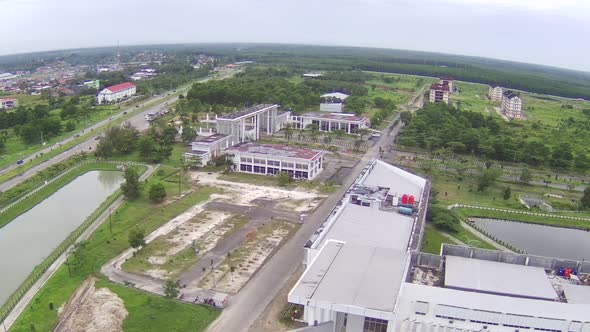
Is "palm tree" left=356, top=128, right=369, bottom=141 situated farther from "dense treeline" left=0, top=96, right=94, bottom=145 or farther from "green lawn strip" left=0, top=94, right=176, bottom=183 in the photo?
"dense treeline" left=0, top=96, right=94, bottom=145

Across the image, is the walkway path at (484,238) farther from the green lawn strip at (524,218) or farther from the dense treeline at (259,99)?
the dense treeline at (259,99)

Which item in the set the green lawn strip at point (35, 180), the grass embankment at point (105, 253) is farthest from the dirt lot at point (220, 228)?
the green lawn strip at point (35, 180)

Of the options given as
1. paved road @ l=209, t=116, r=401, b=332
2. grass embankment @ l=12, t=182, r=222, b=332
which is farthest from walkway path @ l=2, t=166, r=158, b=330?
paved road @ l=209, t=116, r=401, b=332

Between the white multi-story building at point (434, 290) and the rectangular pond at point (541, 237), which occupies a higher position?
the white multi-story building at point (434, 290)

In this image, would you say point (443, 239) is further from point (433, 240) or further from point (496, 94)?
point (496, 94)

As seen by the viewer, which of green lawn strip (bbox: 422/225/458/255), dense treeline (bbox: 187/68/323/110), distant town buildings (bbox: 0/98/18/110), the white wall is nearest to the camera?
the white wall

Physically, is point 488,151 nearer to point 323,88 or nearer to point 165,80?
point 323,88
